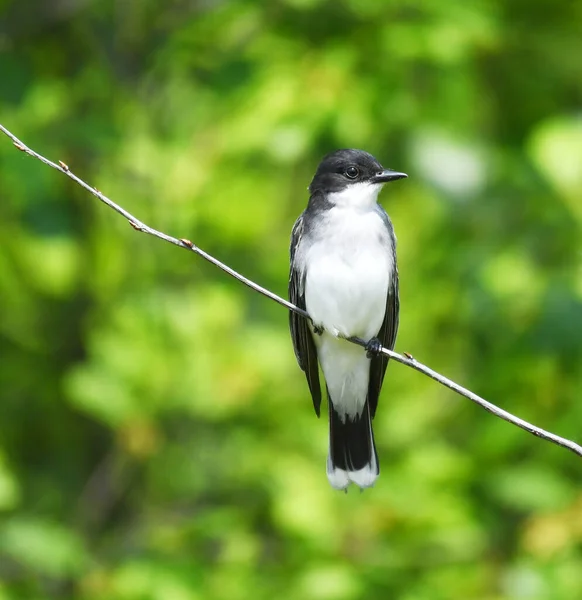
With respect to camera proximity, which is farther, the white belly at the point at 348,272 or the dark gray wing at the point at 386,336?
the dark gray wing at the point at 386,336

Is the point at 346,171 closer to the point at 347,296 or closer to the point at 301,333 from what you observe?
the point at 347,296

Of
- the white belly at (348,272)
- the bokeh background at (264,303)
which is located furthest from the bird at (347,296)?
the bokeh background at (264,303)

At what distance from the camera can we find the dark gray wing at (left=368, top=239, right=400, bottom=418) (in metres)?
4.58

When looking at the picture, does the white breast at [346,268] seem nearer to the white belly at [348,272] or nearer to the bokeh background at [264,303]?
the white belly at [348,272]

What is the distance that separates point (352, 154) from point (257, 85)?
1785 millimetres

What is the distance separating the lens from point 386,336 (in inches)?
185

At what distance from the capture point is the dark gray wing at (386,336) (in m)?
4.58

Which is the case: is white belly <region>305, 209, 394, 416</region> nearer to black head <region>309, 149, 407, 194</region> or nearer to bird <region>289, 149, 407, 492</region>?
bird <region>289, 149, 407, 492</region>

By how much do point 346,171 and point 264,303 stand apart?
2.54 meters

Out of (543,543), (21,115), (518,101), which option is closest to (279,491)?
(543,543)

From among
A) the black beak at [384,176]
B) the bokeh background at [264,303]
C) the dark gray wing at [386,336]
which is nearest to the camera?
the black beak at [384,176]

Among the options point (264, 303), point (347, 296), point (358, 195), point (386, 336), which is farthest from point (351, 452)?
point (264, 303)

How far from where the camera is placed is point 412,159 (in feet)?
20.2

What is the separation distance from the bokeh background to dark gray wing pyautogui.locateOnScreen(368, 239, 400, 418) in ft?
3.05
